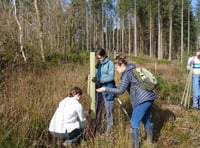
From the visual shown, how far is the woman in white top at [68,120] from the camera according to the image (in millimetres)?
5969

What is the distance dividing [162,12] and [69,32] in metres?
38.1

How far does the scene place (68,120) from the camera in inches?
237

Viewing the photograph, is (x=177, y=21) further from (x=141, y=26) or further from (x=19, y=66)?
(x=19, y=66)

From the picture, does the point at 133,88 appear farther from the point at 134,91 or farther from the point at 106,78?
the point at 106,78

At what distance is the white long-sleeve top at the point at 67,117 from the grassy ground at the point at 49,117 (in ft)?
0.63

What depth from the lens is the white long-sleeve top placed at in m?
5.97

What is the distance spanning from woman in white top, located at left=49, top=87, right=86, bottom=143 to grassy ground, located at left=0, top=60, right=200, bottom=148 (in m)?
0.17

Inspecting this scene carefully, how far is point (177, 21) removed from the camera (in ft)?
223

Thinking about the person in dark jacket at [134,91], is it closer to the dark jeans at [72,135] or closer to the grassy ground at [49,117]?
the grassy ground at [49,117]

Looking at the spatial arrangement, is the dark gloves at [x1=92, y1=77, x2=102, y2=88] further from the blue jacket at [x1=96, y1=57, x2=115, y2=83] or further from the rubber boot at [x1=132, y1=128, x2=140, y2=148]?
the rubber boot at [x1=132, y1=128, x2=140, y2=148]

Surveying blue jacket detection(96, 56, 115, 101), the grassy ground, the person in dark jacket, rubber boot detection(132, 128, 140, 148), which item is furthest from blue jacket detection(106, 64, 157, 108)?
blue jacket detection(96, 56, 115, 101)

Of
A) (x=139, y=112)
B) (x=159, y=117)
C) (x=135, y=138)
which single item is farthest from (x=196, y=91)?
(x=135, y=138)

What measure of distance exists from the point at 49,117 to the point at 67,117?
60 centimetres

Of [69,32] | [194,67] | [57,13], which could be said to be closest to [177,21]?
[69,32]
